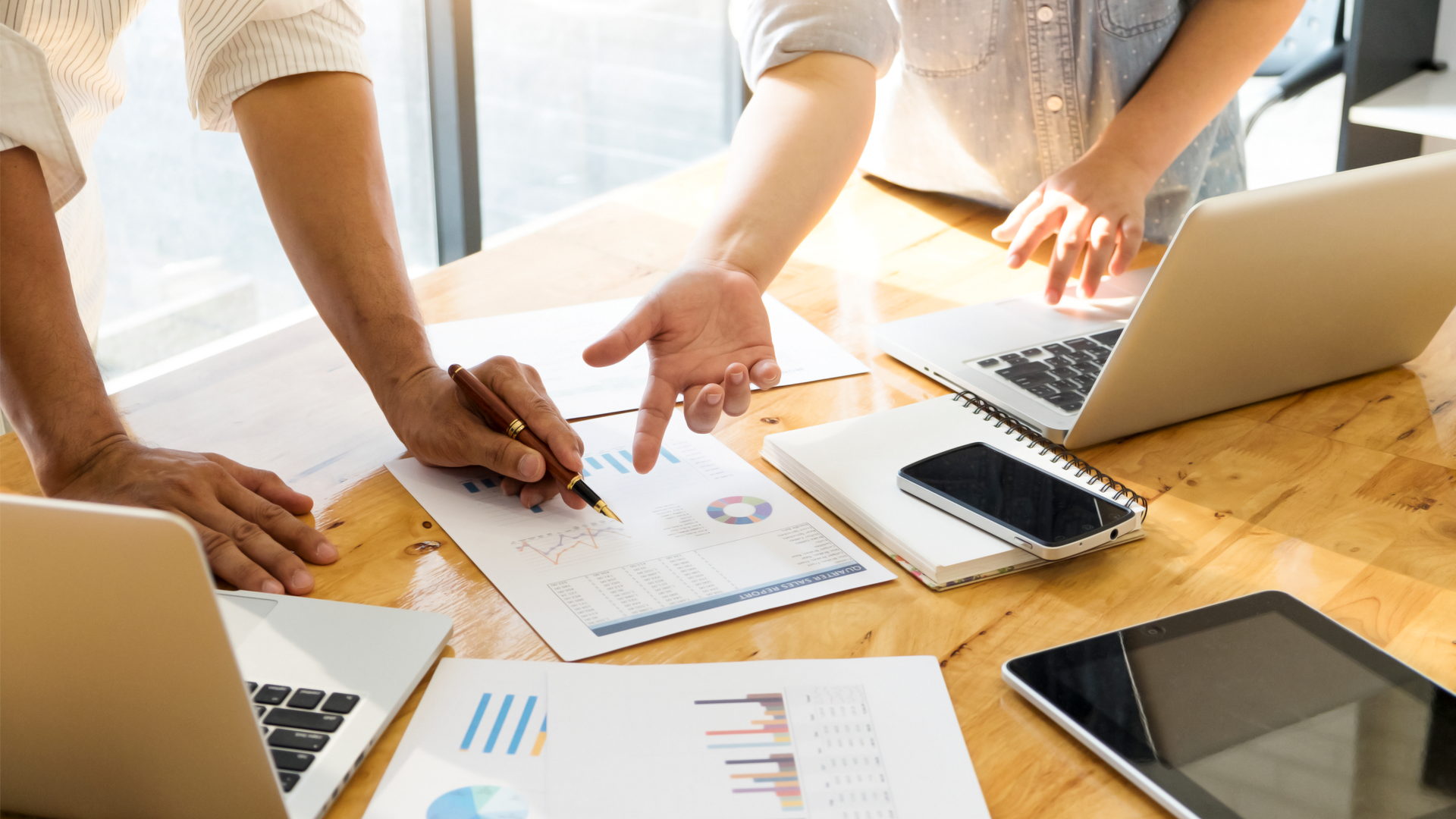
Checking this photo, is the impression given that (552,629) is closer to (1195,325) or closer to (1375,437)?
(1195,325)

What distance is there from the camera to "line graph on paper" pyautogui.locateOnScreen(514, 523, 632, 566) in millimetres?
808

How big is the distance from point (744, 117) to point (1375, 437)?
0.71 meters

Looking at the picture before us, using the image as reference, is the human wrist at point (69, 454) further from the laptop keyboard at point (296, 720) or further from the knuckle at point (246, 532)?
the laptop keyboard at point (296, 720)

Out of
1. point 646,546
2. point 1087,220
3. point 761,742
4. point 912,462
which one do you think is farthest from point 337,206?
point 1087,220

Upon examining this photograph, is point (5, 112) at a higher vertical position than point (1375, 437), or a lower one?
higher

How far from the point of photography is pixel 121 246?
257 centimetres

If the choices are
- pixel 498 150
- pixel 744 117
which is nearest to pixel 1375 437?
pixel 744 117

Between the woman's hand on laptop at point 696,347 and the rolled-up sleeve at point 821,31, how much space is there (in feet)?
0.97

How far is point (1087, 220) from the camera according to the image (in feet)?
4.06

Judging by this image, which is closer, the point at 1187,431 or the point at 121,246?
the point at 1187,431

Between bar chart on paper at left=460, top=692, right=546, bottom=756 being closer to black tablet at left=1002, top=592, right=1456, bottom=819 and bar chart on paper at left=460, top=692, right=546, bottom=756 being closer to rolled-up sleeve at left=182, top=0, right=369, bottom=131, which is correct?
black tablet at left=1002, top=592, right=1456, bottom=819

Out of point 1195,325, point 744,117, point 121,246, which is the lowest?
point 121,246

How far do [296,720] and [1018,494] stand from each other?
0.52 metres

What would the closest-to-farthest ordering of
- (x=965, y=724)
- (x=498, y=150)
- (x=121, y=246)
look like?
(x=965, y=724), (x=121, y=246), (x=498, y=150)
